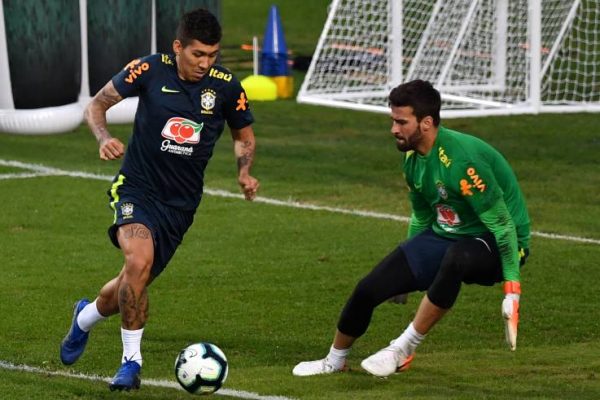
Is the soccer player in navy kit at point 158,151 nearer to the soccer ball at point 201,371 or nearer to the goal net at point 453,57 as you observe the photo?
the soccer ball at point 201,371

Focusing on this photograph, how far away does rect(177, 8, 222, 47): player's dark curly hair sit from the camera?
27.2 feet

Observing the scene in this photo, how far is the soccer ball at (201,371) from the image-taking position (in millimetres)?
7789

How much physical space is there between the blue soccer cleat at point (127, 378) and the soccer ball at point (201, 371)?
276 millimetres

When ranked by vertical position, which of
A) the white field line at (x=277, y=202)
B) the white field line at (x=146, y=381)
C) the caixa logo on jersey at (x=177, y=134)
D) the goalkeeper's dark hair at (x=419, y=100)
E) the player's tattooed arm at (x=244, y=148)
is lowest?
the white field line at (x=277, y=202)

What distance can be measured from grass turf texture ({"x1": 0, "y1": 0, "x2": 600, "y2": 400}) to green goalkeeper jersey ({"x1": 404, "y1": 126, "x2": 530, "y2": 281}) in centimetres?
86

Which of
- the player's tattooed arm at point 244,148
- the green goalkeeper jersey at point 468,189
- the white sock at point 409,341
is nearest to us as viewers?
the green goalkeeper jersey at point 468,189

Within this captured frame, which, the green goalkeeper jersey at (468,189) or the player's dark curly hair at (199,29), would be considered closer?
the green goalkeeper jersey at (468,189)

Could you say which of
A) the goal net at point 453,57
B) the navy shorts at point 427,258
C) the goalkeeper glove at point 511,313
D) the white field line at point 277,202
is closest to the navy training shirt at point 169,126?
the navy shorts at point 427,258

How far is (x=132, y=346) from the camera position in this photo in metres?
8.20

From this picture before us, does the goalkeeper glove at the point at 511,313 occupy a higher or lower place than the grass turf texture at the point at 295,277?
higher

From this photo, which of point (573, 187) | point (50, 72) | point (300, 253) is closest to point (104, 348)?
point (300, 253)

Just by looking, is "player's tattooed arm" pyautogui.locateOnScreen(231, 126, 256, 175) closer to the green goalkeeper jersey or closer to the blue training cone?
the green goalkeeper jersey

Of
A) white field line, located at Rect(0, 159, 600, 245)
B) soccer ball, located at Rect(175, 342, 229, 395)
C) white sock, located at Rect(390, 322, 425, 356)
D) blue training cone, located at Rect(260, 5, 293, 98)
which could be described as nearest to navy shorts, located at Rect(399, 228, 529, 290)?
white sock, located at Rect(390, 322, 425, 356)

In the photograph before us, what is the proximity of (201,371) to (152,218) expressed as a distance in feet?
3.53
